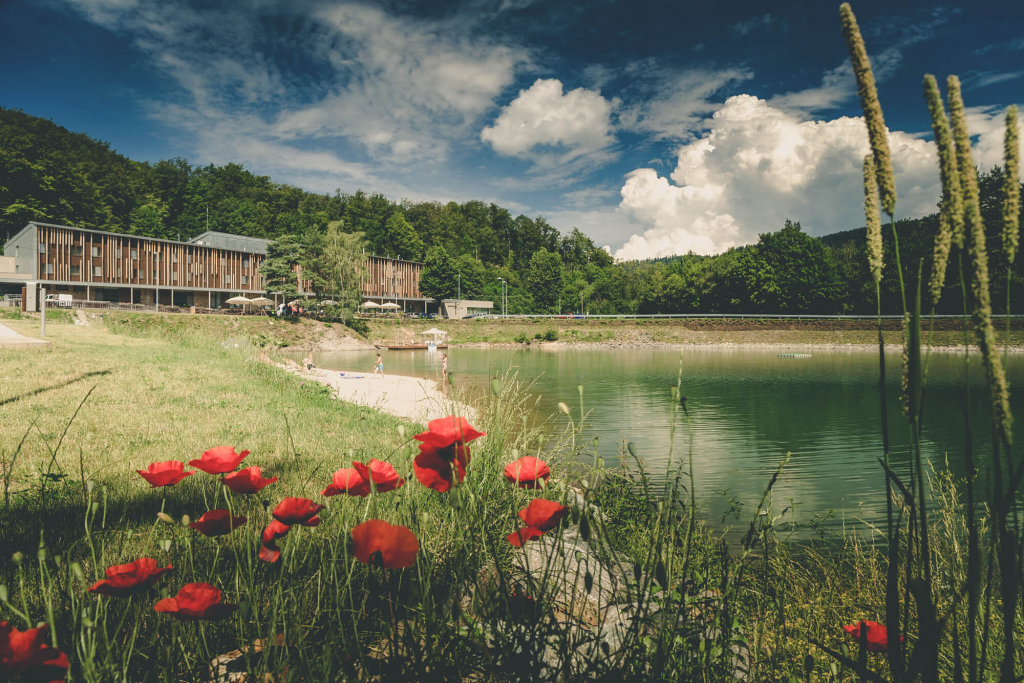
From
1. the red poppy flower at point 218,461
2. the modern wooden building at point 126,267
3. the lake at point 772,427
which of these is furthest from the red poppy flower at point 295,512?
the modern wooden building at point 126,267

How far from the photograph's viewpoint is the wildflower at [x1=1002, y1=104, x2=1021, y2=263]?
2.97 ft

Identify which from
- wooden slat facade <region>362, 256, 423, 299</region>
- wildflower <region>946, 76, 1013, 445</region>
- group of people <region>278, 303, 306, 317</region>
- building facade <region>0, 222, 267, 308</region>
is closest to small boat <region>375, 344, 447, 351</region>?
group of people <region>278, 303, 306, 317</region>

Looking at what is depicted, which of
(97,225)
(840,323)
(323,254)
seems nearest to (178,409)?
(323,254)

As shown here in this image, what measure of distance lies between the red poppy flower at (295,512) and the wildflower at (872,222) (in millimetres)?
1322

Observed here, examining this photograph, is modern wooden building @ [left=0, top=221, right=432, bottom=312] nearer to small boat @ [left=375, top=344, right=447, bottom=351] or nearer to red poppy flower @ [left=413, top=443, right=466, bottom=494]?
small boat @ [left=375, top=344, right=447, bottom=351]

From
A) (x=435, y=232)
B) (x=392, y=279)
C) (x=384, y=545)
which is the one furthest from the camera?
(x=435, y=232)

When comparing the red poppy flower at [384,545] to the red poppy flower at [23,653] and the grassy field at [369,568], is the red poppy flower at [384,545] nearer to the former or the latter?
the grassy field at [369,568]

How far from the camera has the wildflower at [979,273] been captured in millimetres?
815

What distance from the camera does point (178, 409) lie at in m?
7.12

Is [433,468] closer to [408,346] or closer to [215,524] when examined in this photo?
[215,524]

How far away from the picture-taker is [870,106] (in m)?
0.94

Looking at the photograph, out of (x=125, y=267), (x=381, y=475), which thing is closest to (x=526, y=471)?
(x=381, y=475)

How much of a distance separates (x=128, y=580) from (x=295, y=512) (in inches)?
14.0

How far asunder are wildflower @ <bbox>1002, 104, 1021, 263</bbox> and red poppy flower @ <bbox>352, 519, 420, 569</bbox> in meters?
1.22
